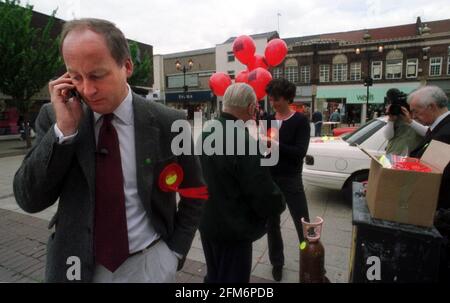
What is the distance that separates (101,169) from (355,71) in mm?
37169

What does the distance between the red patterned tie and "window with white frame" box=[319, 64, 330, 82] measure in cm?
3689

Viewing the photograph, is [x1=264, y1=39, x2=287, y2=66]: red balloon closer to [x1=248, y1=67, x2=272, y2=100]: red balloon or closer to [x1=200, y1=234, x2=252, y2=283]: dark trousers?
[x1=248, y1=67, x2=272, y2=100]: red balloon

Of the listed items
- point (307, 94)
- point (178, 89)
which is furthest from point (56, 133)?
point (178, 89)

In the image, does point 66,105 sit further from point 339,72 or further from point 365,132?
point 339,72

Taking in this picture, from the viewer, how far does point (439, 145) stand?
2.06 m

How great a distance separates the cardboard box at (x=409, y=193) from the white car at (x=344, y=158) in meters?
3.11

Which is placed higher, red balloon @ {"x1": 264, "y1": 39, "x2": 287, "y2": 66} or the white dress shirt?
red balloon @ {"x1": 264, "y1": 39, "x2": 287, "y2": 66}

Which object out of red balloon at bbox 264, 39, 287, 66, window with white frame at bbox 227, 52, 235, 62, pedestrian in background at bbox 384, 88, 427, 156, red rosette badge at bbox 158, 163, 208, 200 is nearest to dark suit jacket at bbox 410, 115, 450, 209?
pedestrian in background at bbox 384, 88, 427, 156

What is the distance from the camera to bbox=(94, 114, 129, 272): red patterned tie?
1314mm

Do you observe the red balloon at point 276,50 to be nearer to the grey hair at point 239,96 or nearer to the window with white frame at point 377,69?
the grey hair at point 239,96

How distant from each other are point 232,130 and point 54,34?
81.7 feet

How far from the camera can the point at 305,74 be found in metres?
36.1

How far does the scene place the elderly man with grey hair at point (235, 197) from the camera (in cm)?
202

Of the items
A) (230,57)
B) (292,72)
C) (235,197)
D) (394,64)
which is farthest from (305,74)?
(235,197)
